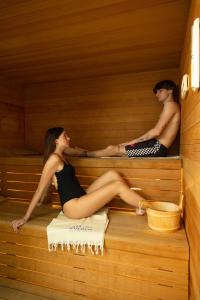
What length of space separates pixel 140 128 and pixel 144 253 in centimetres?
236

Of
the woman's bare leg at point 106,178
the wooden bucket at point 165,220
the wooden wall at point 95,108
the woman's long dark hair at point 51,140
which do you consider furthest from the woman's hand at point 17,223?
the wooden wall at point 95,108

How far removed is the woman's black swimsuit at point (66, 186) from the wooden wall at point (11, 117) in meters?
1.73

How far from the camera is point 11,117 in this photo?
13.6 ft

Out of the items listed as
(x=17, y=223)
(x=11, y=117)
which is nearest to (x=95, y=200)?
(x=17, y=223)

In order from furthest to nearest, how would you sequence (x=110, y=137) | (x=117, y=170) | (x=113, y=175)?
1. (x=110, y=137)
2. (x=117, y=170)
3. (x=113, y=175)

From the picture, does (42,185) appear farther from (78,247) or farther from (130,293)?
(130,293)

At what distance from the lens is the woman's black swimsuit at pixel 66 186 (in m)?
2.36

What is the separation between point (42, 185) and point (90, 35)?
5.25ft

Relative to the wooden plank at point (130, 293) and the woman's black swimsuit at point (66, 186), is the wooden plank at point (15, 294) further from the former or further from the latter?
the woman's black swimsuit at point (66, 186)

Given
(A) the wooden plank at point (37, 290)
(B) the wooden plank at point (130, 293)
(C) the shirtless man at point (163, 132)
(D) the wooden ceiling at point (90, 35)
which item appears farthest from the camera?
(C) the shirtless man at point (163, 132)

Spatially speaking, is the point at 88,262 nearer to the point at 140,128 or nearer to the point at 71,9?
the point at 71,9

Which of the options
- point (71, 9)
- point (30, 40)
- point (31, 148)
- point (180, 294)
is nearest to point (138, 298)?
point (180, 294)

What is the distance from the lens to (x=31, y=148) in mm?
4512

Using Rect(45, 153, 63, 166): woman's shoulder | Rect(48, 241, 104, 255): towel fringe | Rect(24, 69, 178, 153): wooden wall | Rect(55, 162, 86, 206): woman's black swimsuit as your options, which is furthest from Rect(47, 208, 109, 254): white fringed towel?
Rect(24, 69, 178, 153): wooden wall
